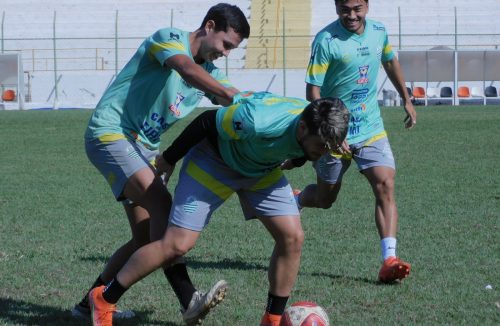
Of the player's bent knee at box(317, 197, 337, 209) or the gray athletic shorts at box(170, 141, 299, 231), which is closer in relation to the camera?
the gray athletic shorts at box(170, 141, 299, 231)

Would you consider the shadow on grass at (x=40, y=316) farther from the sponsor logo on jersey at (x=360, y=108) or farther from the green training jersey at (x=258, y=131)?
the sponsor logo on jersey at (x=360, y=108)

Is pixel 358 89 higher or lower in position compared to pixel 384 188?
higher

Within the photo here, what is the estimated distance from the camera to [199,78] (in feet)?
16.4

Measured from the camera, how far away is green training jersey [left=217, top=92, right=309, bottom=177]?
15.3 ft

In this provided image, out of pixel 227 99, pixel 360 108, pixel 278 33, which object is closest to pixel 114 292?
pixel 227 99

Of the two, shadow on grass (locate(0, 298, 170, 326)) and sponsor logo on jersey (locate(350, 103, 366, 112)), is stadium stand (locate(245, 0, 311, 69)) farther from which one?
shadow on grass (locate(0, 298, 170, 326))

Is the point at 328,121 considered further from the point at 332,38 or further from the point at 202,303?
the point at 332,38

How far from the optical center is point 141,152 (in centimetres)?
545

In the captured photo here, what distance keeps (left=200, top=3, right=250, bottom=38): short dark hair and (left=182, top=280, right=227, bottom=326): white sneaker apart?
1362 millimetres

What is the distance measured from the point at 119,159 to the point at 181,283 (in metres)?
0.78

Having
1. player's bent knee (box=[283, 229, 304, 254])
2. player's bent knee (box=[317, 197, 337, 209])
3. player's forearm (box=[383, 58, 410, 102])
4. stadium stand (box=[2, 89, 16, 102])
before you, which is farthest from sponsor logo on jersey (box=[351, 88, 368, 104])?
stadium stand (box=[2, 89, 16, 102])

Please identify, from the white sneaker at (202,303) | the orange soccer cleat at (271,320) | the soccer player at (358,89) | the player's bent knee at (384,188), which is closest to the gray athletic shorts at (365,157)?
the soccer player at (358,89)

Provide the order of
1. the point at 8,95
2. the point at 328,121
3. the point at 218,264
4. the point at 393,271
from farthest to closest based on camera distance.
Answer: the point at 8,95, the point at 218,264, the point at 393,271, the point at 328,121

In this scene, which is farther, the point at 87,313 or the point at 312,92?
the point at 312,92
